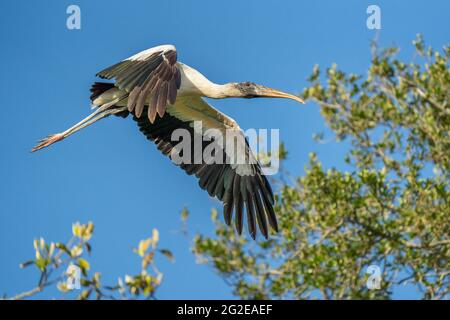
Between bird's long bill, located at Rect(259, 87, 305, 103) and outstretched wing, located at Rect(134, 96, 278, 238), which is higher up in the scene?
bird's long bill, located at Rect(259, 87, 305, 103)

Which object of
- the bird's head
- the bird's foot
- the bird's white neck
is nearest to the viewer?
the bird's white neck

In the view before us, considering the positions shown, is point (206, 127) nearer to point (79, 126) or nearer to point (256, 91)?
point (256, 91)

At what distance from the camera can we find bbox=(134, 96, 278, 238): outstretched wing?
9227mm

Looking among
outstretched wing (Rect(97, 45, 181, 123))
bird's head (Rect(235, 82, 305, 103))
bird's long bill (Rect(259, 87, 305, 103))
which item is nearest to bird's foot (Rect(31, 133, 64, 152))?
outstretched wing (Rect(97, 45, 181, 123))

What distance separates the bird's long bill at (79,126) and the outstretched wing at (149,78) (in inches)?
34.8

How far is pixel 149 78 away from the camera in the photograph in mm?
7574

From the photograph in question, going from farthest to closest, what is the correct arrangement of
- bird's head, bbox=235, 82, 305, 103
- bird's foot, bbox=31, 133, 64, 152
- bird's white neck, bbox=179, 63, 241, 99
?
bird's head, bbox=235, 82, 305, 103, bird's foot, bbox=31, 133, 64, 152, bird's white neck, bbox=179, 63, 241, 99

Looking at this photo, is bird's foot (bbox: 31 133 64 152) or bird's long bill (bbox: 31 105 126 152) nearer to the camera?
bird's long bill (bbox: 31 105 126 152)

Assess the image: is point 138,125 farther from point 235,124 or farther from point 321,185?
point 321,185

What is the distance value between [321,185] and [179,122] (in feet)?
8.58

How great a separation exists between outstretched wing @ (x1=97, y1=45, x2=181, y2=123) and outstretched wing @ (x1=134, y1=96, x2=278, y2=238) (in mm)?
1323

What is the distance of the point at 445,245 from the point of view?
11.3 meters

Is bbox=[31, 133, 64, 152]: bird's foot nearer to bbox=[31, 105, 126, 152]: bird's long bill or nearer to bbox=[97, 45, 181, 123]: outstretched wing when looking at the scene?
bbox=[31, 105, 126, 152]: bird's long bill

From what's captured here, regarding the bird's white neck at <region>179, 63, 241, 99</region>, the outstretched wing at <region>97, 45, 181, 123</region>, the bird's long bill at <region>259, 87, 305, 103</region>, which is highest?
the bird's long bill at <region>259, 87, 305, 103</region>
